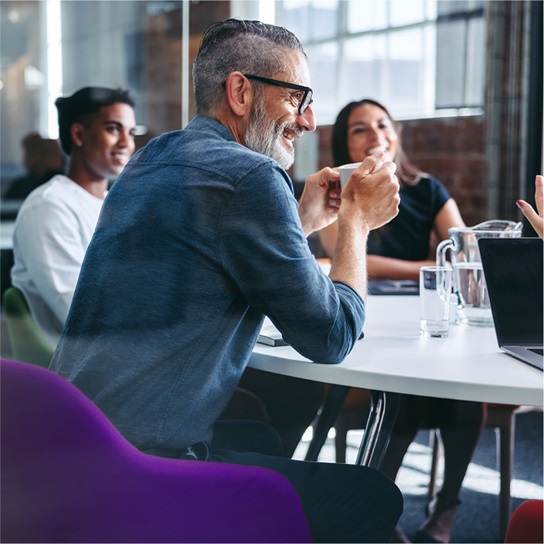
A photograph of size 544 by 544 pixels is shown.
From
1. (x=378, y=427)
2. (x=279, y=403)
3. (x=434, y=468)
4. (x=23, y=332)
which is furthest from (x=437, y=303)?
(x=434, y=468)

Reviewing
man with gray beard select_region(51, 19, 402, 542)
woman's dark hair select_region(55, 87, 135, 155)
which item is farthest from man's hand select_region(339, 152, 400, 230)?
woman's dark hair select_region(55, 87, 135, 155)

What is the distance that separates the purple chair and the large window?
0.75 m

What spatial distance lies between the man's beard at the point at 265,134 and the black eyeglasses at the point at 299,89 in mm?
33

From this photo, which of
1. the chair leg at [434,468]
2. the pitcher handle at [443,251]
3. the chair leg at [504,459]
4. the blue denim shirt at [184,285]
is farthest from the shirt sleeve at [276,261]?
the chair leg at [434,468]

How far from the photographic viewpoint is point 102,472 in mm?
901

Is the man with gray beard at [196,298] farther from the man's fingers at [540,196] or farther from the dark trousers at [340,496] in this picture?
the man's fingers at [540,196]

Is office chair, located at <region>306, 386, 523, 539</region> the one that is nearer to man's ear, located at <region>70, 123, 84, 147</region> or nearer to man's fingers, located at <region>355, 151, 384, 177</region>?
man's fingers, located at <region>355, 151, 384, 177</region>

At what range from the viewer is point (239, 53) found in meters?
1.31

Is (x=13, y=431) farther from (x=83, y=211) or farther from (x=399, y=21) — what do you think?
(x=399, y=21)

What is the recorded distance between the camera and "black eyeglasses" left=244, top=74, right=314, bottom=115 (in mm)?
1312

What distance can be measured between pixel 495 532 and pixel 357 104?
133 centimetres

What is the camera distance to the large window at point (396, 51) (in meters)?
1.99

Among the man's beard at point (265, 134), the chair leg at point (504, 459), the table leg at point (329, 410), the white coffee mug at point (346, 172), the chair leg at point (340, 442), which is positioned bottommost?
the chair leg at point (504, 459)

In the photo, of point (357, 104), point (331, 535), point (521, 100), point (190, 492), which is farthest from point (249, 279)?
point (521, 100)
